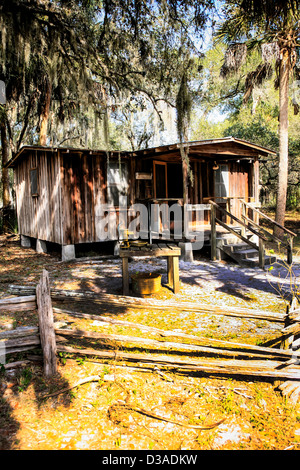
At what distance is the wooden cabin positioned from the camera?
11.2m

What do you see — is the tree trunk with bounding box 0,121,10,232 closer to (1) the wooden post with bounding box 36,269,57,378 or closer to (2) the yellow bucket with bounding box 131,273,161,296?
(2) the yellow bucket with bounding box 131,273,161,296

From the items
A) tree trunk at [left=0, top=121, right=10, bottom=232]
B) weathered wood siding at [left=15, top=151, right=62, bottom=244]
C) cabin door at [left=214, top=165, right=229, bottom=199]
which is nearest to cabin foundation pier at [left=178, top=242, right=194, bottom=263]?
weathered wood siding at [left=15, top=151, right=62, bottom=244]

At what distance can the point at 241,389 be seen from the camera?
3748 mm

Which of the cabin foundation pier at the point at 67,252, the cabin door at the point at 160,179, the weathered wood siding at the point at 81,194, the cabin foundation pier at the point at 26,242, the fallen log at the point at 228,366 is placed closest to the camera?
the fallen log at the point at 228,366

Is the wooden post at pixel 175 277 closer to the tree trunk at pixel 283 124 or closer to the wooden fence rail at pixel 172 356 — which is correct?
the wooden fence rail at pixel 172 356

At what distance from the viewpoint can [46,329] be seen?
3.90 m

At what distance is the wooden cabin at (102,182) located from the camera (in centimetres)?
1122

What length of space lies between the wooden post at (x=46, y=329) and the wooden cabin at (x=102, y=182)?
660cm

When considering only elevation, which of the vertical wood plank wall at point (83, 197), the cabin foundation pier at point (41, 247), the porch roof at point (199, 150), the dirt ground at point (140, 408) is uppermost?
the porch roof at point (199, 150)

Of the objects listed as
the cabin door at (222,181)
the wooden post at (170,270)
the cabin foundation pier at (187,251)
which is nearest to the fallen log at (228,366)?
the wooden post at (170,270)

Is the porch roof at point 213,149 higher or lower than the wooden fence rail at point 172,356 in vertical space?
higher

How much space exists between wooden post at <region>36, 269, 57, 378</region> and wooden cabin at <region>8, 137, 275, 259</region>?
6596 mm

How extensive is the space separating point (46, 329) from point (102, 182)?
8.72 meters
